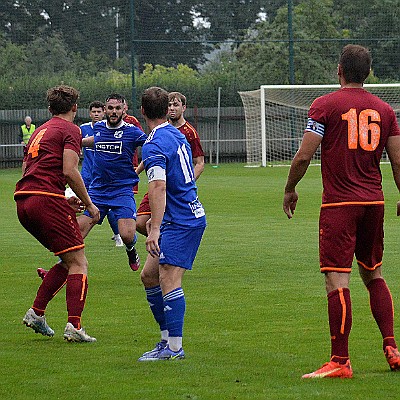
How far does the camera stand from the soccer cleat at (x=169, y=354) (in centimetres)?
697

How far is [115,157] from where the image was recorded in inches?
438

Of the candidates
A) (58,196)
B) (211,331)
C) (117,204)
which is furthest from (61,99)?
(117,204)

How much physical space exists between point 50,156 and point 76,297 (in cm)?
108

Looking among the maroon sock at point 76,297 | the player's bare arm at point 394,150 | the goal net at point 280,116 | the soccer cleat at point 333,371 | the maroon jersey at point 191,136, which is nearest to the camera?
the soccer cleat at point 333,371

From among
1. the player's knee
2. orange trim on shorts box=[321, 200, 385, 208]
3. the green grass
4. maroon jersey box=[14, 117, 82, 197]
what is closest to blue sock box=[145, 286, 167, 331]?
the player's knee

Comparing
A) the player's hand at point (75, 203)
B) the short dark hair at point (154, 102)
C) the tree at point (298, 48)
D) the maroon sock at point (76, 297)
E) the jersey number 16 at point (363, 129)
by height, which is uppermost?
the tree at point (298, 48)

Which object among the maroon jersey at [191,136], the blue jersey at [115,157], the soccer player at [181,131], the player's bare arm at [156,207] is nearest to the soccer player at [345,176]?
the player's bare arm at [156,207]

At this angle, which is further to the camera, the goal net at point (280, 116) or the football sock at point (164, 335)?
the goal net at point (280, 116)

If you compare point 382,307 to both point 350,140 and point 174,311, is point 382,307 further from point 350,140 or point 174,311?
point 174,311

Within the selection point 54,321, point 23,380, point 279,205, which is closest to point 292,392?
point 23,380

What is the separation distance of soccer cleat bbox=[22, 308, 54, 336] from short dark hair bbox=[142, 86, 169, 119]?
74.7 inches

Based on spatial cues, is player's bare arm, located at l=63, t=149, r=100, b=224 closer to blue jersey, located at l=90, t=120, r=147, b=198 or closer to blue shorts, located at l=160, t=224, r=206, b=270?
blue shorts, located at l=160, t=224, r=206, b=270

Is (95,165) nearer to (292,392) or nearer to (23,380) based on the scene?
(23,380)

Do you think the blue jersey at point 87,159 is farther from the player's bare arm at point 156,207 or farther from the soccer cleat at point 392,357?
the soccer cleat at point 392,357
